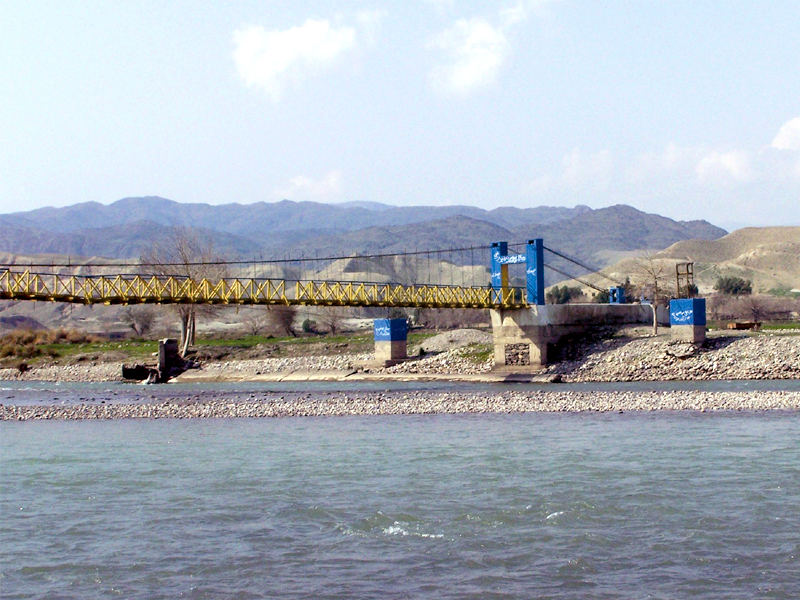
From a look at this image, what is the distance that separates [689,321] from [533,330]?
741cm

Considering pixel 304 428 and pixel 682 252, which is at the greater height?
pixel 682 252

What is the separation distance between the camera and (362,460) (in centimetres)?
1934

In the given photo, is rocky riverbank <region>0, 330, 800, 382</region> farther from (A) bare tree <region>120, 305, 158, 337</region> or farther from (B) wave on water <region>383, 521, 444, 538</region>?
(B) wave on water <region>383, 521, 444, 538</region>

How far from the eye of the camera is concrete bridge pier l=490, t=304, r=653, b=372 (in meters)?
46.9

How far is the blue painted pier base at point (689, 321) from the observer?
43.9 meters

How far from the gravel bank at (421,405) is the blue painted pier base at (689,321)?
12.7 metres

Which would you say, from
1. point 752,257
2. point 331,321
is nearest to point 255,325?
point 331,321

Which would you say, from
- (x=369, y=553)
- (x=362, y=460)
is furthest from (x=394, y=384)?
(x=369, y=553)

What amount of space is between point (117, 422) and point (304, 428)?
6546 mm

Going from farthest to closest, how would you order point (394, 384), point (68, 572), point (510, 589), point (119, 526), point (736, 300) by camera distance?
point (736, 300)
point (394, 384)
point (119, 526)
point (68, 572)
point (510, 589)

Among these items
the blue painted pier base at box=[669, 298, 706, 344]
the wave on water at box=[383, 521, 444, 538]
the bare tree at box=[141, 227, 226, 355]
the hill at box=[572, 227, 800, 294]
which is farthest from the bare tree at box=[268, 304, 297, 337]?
the wave on water at box=[383, 521, 444, 538]

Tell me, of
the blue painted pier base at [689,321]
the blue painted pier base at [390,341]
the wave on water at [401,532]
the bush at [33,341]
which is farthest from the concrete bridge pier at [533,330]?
the wave on water at [401,532]

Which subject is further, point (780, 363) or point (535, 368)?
point (535, 368)

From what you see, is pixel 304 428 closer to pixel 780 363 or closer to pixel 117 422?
pixel 117 422
